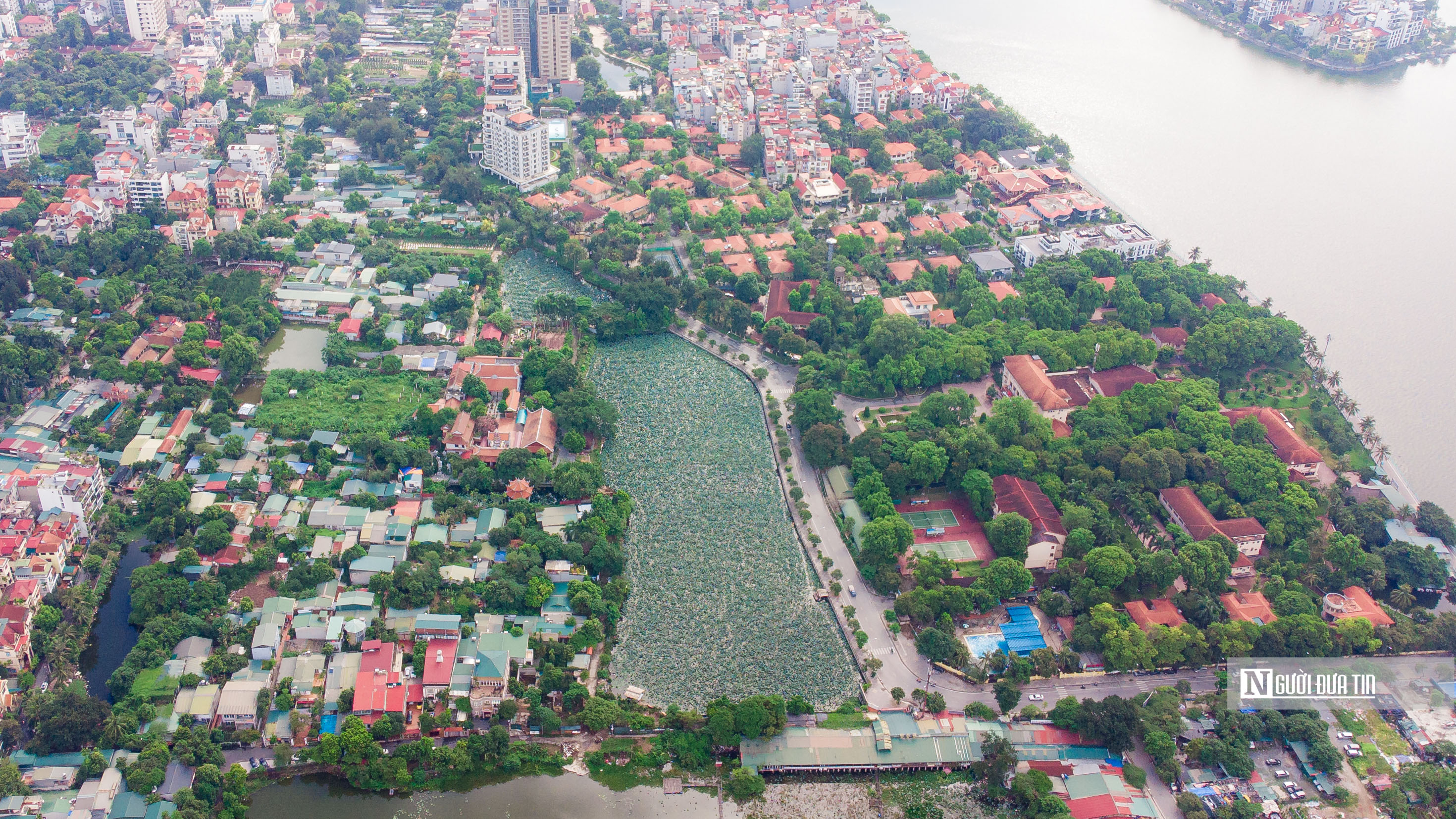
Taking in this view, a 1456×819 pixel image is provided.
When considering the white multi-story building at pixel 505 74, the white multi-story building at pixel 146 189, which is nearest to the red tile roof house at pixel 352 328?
the white multi-story building at pixel 146 189

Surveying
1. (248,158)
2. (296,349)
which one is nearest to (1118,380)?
(296,349)

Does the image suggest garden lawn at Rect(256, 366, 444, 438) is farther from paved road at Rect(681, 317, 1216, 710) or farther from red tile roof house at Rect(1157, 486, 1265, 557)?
red tile roof house at Rect(1157, 486, 1265, 557)

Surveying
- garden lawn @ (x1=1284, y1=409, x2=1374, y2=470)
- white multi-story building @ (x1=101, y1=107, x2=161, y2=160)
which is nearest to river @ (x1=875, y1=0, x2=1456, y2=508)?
garden lawn @ (x1=1284, y1=409, x2=1374, y2=470)

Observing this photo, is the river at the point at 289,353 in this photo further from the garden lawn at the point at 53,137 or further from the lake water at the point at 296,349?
the garden lawn at the point at 53,137

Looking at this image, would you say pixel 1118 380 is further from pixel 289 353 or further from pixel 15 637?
pixel 15 637

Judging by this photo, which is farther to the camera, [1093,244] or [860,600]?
[1093,244]

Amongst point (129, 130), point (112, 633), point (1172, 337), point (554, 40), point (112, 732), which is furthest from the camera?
point (554, 40)

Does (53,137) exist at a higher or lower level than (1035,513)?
lower

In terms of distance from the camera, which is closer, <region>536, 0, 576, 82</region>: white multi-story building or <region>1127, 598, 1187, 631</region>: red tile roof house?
<region>1127, 598, 1187, 631</region>: red tile roof house
